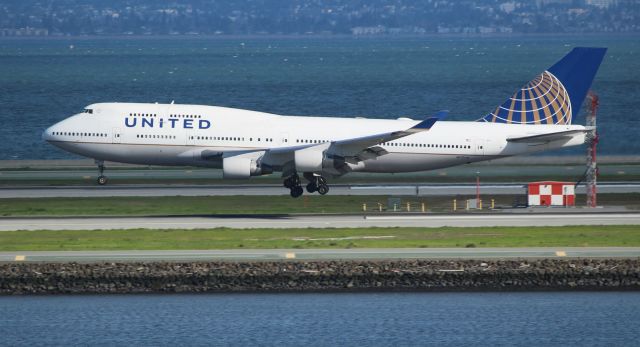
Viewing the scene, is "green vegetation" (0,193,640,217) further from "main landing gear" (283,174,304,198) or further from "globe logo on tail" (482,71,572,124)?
"globe logo on tail" (482,71,572,124)

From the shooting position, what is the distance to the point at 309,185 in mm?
73438

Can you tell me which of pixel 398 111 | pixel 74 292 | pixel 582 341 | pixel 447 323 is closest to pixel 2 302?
pixel 74 292

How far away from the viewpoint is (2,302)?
49.7m

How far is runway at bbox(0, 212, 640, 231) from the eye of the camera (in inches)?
2432

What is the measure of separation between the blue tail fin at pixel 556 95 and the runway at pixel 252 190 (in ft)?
14.7

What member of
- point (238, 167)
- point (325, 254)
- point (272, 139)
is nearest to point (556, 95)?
point (272, 139)

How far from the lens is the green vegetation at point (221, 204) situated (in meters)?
68.8

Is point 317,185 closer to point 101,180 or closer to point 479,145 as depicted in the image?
point 479,145

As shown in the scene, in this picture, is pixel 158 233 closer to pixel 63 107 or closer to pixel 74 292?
pixel 74 292

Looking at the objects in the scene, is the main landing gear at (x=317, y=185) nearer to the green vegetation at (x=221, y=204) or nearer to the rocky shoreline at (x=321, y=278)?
the green vegetation at (x=221, y=204)

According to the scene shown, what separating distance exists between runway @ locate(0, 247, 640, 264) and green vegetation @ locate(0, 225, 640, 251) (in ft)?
3.22

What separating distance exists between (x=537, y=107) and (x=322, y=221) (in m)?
21.1

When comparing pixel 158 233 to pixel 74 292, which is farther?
pixel 158 233

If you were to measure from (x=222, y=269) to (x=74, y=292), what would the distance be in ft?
19.5
